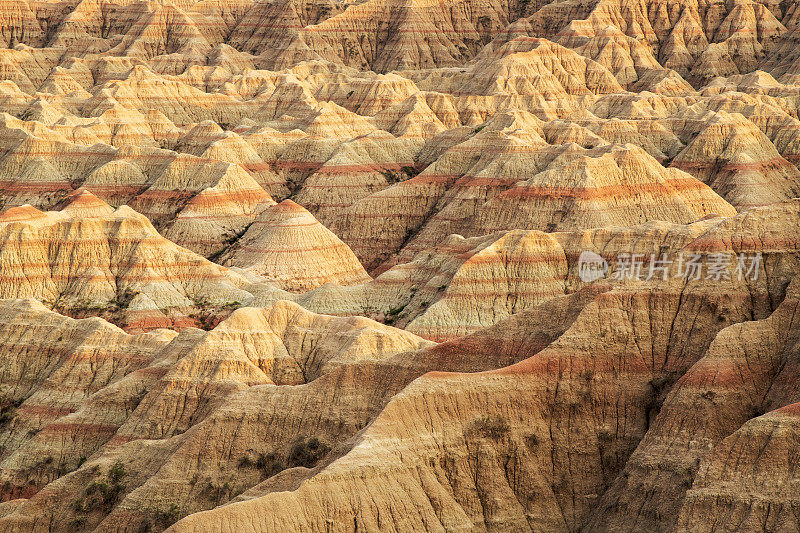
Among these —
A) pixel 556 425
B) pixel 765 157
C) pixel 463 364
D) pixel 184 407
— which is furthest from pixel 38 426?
pixel 765 157

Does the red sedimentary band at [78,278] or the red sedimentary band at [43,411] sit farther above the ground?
the red sedimentary band at [43,411]

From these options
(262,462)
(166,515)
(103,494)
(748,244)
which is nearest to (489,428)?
(262,462)

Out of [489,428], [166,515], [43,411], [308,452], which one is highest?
[489,428]

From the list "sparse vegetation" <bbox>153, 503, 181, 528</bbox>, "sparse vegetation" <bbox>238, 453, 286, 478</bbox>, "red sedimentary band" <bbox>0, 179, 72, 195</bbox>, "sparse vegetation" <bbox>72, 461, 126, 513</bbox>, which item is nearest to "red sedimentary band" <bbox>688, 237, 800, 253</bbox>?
"sparse vegetation" <bbox>238, 453, 286, 478</bbox>

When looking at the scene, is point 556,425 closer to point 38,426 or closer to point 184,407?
point 184,407

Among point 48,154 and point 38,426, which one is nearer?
point 38,426

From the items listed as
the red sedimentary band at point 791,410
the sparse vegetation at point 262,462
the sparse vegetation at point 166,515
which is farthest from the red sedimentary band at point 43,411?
the red sedimentary band at point 791,410

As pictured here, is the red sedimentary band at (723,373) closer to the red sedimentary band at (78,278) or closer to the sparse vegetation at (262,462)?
the sparse vegetation at (262,462)

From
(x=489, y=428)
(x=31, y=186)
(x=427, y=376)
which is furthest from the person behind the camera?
(x=31, y=186)

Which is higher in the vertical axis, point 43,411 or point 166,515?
point 166,515

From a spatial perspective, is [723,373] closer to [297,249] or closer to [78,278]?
[78,278]

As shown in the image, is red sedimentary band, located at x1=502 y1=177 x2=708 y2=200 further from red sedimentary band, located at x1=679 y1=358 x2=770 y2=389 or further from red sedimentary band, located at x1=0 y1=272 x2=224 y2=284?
red sedimentary band, located at x1=679 y1=358 x2=770 y2=389
